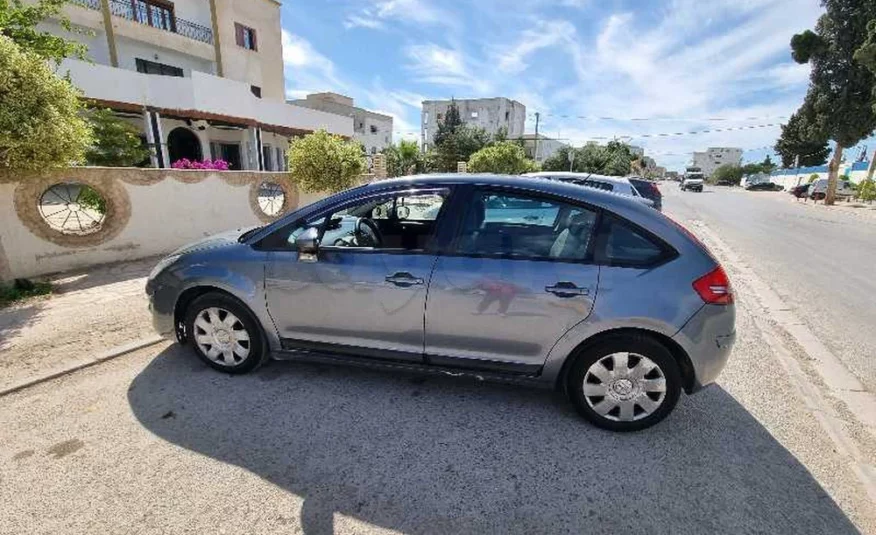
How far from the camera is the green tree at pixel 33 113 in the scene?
4703mm

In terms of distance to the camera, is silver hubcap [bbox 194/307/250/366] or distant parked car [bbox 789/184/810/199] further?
distant parked car [bbox 789/184/810/199]

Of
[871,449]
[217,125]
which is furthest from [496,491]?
[217,125]

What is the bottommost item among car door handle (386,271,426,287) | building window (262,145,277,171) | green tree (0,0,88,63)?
car door handle (386,271,426,287)

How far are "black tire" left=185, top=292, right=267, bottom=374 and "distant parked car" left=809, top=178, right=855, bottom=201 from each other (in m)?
36.0

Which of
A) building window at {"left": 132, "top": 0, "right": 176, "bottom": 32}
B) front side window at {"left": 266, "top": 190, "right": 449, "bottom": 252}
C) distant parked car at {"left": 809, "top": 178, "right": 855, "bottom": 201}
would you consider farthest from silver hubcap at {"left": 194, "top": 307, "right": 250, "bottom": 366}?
distant parked car at {"left": 809, "top": 178, "right": 855, "bottom": 201}

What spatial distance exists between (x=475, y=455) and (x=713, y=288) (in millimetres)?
1727

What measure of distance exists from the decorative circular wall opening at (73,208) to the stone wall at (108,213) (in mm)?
12

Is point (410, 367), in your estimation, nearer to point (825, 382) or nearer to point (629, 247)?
point (629, 247)

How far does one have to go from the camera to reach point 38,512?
2064 mm

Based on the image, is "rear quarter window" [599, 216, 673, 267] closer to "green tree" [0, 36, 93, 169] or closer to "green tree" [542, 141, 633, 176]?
"green tree" [0, 36, 93, 169]

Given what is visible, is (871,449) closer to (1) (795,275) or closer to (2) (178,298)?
(2) (178,298)

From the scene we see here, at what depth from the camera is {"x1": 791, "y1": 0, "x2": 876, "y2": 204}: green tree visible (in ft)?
73.3

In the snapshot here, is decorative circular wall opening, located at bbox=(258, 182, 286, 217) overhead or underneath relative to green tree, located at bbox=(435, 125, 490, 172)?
underneath

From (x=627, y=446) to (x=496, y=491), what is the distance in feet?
3.06
